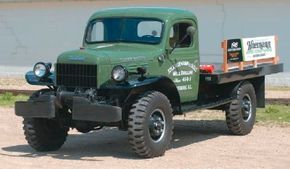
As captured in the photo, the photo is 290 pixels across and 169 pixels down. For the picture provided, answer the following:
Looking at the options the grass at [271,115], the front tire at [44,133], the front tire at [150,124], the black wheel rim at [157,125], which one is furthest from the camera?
the grass at [271,115]

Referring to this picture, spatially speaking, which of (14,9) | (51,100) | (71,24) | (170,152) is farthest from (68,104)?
(14,9)

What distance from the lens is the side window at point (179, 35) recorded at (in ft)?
35.3

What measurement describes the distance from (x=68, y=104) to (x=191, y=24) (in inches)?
103

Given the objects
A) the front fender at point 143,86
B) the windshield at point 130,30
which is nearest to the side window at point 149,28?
the windshield at point 130,30

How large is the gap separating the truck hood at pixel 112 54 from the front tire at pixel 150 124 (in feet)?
2.00

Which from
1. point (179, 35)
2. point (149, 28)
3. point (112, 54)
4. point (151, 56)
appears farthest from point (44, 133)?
point (179, 35)

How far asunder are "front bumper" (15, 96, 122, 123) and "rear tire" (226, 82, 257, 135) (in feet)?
10.6

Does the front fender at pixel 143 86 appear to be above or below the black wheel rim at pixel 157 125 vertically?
above

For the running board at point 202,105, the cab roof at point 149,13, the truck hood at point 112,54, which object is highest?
the cab roof at point 149,13

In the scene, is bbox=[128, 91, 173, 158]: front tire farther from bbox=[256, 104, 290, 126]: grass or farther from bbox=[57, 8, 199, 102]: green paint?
bbox=[256, 104, 290, 126]: grass

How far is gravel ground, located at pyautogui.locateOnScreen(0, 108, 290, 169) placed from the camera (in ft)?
30.9

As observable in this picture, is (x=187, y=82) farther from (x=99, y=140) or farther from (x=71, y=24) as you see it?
(x=71, y=24)

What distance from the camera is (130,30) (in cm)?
1078

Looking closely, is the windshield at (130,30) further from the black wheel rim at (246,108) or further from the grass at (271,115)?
the grass at (271,115)
